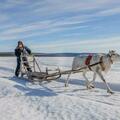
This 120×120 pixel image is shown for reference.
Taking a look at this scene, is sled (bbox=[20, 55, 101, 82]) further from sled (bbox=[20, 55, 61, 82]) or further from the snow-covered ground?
the snow-covered ground

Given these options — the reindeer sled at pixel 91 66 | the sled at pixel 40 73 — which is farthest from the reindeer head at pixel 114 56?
the sled at pixel 40 73

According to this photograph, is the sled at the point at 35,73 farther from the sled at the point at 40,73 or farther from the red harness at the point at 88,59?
the red harness at the point at 88,59

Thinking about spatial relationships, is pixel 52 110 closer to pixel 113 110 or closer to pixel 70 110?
pixel 70 110

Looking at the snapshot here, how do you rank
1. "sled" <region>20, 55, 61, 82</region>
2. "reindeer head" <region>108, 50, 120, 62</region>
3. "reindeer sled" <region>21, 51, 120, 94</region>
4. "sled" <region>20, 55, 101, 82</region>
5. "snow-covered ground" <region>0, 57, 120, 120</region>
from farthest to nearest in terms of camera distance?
"sled" <region>20, 55, 61, 82</region> < "sled" <region>20, 55, 101, 82</region> < "reindeer sled" <region>21, 51, 120, 94</region> < "reindeer head" <region>108, 50, 120, 62</region> < "snow-covered ground" <region>0, 57, 120, 120</region>

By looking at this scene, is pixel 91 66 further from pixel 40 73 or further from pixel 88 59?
pixel 40 73

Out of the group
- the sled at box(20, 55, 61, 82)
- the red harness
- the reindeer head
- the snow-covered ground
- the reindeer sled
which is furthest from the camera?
the sled at box(20, 55, 61, 82)

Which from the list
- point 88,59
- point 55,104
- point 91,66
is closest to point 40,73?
point 88,59

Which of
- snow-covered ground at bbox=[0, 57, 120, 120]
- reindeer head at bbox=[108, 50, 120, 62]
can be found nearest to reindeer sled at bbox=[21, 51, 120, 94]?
reindeer head at bbox=[108, 50, 120, 62]

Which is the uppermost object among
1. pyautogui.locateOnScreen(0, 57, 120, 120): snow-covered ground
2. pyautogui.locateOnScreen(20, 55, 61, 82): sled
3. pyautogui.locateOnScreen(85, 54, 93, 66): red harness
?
pyautogui.locateOnScreen(85, 54, 93, 66): red harness

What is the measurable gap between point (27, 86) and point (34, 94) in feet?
7.32

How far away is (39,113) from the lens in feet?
32.9

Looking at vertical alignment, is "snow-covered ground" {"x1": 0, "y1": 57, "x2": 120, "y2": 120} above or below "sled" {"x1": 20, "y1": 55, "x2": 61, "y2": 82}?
below

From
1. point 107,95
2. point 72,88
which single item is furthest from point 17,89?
point 107,95

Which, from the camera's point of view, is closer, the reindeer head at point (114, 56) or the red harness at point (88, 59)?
the reindeer head at point (114, 56)
